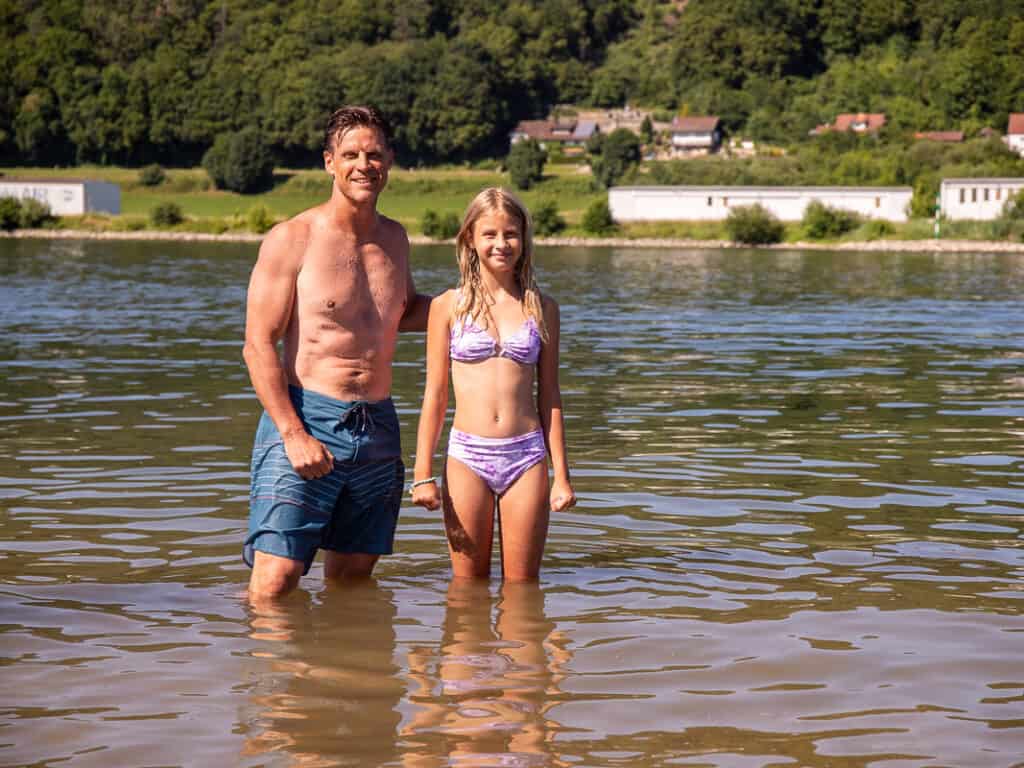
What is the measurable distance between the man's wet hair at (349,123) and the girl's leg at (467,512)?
→ 1.67 m

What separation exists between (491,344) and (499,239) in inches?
20.4

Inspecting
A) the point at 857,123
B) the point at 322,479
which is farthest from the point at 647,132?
the point at 322,479

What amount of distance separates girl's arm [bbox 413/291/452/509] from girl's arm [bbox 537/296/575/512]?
0.49 m

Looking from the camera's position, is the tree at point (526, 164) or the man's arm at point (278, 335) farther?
the tree at point (526, 164)

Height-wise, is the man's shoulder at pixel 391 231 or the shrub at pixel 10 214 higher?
the man's shoulder at pixel 391 231

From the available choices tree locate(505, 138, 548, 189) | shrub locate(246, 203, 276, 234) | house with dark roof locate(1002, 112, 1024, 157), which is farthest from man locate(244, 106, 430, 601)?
house with dark roof locate(1002, 112, 1024, 157)

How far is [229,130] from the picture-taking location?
188 meters

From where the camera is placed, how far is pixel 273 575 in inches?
301

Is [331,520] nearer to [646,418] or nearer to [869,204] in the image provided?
[646,418]

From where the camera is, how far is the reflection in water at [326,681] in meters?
6.08

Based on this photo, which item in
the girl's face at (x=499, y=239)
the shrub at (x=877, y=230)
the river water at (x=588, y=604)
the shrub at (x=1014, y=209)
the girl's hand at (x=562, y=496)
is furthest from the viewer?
the shrub at (x=877, y=230)

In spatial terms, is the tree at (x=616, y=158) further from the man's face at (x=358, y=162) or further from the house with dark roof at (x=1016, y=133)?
the man's face at (x=358, y=162)

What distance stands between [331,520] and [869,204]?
117 metres

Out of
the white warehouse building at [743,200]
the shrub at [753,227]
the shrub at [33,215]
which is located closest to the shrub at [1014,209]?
the white warehouse building at [743,200]
